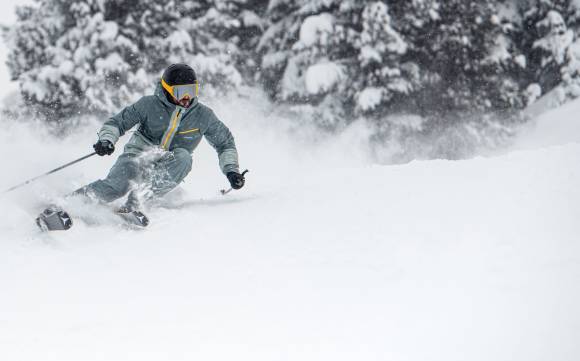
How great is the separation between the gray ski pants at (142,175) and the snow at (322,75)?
6.97 m

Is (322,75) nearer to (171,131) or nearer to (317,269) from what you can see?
(171,131)

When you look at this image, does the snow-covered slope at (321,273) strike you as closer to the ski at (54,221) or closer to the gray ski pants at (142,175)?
the ski at (54,221)

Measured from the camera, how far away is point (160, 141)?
4.82 metres

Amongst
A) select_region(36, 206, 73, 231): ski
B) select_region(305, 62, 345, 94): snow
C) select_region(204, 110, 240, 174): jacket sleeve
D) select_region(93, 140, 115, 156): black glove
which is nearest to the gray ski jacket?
select_region(204, 110, 240, 174): jacket sleeve

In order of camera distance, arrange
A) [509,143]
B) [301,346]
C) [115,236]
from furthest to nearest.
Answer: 1. [509,143]
2. [115,236]
3. [301,346]

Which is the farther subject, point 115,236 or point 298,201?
point 298,201

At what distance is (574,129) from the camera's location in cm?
1105

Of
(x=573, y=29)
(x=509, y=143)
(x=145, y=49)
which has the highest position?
(x=145, y=49)

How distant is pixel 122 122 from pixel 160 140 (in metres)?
0.36

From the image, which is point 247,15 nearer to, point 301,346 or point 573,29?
point 573,29

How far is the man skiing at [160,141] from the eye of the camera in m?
4.40

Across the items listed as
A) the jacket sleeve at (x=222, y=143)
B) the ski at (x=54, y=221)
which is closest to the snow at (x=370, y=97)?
the jacket sleeve at (x=222, y=143)

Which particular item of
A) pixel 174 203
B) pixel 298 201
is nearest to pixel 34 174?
pixel 174 203

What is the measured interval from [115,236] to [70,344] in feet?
5.16
